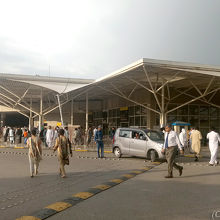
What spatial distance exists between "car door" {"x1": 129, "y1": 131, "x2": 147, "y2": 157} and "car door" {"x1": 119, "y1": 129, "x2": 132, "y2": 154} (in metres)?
0.25

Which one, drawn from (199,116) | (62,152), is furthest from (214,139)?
(199,116)

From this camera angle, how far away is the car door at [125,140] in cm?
1562

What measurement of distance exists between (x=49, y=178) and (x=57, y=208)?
3.69m

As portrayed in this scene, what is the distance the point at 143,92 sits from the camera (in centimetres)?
3306

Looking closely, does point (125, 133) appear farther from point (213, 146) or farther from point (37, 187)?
point (37, 187)

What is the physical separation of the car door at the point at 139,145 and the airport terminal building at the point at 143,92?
7018 millimetres

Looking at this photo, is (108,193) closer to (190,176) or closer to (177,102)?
(190,176)

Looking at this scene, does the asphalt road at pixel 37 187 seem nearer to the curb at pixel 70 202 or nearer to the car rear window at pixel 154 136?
the curb at pixel 70 202

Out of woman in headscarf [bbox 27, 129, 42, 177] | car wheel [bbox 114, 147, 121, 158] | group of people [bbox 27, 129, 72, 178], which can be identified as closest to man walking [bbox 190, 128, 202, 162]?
car wheel [bbox 114, 147, 121, 158]

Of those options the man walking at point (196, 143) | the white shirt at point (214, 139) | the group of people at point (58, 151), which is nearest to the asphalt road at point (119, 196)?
the group of people at point (58, 151)

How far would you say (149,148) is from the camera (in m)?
14.5

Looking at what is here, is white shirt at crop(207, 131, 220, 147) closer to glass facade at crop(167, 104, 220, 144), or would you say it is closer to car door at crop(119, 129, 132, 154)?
car door at crop(119, 129, 132, 154)

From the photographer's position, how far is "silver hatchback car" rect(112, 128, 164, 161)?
14281 mm

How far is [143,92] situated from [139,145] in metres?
18.6
